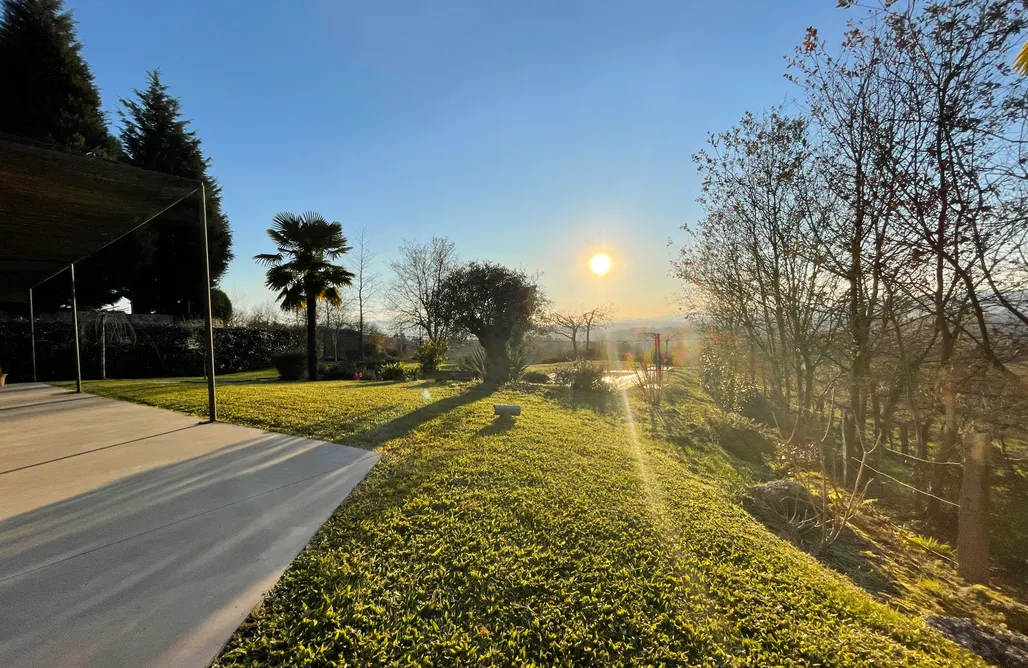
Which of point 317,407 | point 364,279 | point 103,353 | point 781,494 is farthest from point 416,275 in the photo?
point 781,494

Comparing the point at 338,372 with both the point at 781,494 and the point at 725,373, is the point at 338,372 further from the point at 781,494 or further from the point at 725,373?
the point at 781,494

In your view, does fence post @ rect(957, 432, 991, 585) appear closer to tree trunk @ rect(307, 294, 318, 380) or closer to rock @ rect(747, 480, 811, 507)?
rock @ rect(747, 480, 811, 507)

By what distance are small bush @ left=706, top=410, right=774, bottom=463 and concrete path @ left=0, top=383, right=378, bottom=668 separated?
5.77 meters

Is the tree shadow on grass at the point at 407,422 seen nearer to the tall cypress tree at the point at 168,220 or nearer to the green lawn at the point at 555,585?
the green lawn at the point at 555,585

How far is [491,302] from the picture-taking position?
46.4 ft

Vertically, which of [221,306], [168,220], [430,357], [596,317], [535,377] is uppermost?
[168,220]

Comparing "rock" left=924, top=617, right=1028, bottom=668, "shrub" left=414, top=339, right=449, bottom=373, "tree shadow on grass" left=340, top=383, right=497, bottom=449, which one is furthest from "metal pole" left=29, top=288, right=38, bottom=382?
"rock" left=924, top=617, right=1028, bottom=668

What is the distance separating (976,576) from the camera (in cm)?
354

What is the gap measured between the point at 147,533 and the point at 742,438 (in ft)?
25.8

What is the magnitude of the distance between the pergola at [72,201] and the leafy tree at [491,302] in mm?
8780

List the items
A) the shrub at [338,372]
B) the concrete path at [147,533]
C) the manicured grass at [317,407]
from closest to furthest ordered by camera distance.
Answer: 1. the concrete path at [147,533]
2. the manicured grass at [317,407]
3. the shrub at [338,372]

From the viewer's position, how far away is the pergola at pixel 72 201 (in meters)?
3.82

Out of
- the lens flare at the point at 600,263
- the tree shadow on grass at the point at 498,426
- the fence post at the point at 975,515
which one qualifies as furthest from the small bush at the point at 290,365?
the fence post at the point at 975,515

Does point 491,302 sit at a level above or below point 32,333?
above
